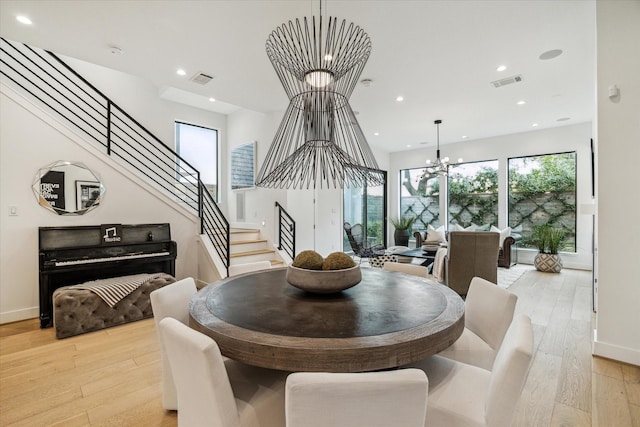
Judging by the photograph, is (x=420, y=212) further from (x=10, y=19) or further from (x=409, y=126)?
(x=10, y=19)

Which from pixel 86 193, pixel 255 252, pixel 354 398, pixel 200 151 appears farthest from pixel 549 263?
pixel 86 193

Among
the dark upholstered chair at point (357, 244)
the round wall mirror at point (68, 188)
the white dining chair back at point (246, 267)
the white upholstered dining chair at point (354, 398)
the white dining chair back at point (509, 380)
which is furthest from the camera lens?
the dark upholstered chair at point (357, 244)

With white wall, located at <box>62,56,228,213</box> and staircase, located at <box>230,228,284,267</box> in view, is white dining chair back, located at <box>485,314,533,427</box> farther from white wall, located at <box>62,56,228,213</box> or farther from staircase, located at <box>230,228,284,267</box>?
white wall, located at <box>62,56,228,213</box>

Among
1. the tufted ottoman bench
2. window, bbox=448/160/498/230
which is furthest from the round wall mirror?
window, bbox=448/160/498/230

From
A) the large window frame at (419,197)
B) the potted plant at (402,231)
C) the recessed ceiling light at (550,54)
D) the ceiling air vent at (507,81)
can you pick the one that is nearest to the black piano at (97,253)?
the ceiling air vent at (507,81)

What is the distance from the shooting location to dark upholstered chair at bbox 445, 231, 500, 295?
389 cm

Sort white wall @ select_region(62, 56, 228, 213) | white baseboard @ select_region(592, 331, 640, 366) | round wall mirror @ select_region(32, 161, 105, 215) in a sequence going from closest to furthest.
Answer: white baseboard @ select_region(592, 331, 640, 366), round wall mirror @ select_region(32, 161, 105, 215), white wall @ select_region(62, 56, 228, 213)

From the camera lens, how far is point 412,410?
2.74 ft

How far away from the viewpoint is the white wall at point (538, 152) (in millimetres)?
6039

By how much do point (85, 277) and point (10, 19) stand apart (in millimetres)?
2715

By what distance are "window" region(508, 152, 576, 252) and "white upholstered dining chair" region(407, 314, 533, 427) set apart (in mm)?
6823

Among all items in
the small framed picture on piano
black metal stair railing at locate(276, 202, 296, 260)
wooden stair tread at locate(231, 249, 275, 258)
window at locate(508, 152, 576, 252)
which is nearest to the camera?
the small framed picture on piano

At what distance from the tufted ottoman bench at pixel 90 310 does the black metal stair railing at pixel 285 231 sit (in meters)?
2.35

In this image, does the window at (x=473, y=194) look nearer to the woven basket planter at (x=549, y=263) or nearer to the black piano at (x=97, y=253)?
the woven basket planter at (x=549, y=263)
